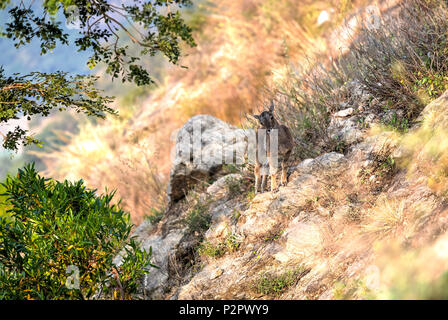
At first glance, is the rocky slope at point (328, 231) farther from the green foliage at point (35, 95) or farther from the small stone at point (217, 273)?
the green foliage at point (35, 95)

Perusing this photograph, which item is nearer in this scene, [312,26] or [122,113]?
[312,26]

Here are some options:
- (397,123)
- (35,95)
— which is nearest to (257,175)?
(397,123)

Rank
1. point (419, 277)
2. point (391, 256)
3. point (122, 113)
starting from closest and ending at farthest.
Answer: point (419, 277) < point (391, 256) < point (122, 113)

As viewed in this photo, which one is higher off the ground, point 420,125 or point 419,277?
point 420,125

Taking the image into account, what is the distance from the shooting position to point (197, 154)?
8.34 metres

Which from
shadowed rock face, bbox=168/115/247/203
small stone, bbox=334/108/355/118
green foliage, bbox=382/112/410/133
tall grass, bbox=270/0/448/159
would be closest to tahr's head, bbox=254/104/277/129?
tall grass, bbox=270/0/448/159

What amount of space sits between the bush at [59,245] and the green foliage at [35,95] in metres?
0.70

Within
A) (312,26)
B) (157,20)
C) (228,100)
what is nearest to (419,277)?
(157,20)

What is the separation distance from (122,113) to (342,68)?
15.1 meters

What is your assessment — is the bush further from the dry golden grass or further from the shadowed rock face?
the dry golden grass
